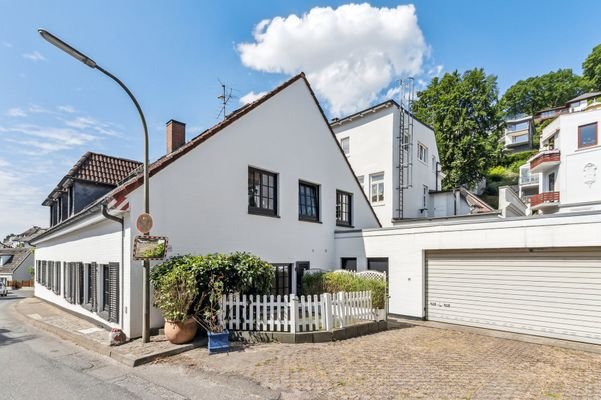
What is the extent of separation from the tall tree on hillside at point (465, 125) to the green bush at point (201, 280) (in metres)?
29.3

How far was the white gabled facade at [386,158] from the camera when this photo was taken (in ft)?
66.4

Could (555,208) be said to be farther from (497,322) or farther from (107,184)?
(107,184)

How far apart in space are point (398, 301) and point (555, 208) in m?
26.7

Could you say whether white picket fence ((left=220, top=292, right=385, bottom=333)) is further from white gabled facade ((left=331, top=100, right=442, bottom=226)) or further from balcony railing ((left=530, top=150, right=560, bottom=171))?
balcony railing ((left=530, top=150, right=560, bottom=171))

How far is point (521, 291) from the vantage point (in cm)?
1040

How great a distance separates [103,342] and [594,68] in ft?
227

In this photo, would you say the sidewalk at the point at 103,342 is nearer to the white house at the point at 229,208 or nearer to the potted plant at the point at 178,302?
the potted plant at the point at 178,302

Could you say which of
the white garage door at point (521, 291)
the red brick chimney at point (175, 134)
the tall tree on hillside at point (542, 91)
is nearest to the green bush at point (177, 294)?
the red brick chimney at point (175, 134)

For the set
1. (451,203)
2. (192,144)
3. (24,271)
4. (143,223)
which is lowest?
(24,271)

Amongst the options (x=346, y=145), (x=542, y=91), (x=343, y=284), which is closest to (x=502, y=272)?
(x=343, y=284)

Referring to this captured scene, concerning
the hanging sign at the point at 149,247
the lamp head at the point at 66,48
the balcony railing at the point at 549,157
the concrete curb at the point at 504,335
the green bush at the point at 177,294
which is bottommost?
the concrete curb at the point at 504,335

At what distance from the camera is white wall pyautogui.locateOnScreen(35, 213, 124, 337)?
929 cm

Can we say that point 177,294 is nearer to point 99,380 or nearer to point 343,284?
point 99,380

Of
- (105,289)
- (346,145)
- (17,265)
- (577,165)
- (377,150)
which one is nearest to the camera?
(105,289)
